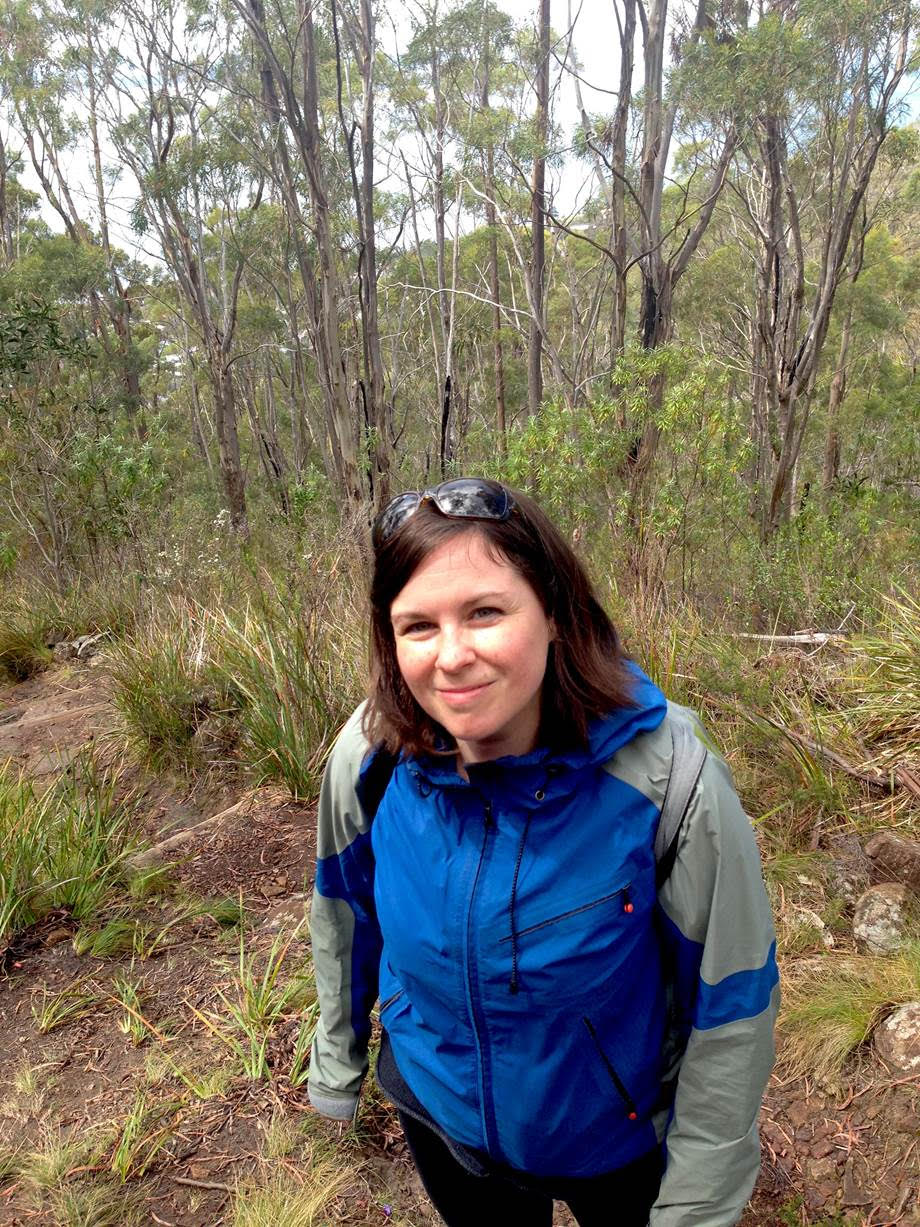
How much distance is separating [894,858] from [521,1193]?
2169mm

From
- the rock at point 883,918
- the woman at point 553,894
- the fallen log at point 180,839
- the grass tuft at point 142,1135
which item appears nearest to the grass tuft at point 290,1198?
the grass tuft at point 142,1135

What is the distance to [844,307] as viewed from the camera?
1942cm

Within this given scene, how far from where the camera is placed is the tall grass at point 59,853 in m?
3.16

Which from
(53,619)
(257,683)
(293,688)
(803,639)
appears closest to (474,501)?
(293,688)

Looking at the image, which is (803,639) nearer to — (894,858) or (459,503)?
(894,858)

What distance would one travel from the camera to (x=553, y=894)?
113 cm

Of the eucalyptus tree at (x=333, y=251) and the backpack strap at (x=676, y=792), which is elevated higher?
the eucalyptus tree at (x=333, y=251)

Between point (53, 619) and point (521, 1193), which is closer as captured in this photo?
point (521, 1193)

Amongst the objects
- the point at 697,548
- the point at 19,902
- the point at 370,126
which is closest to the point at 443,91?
the point at 370,126

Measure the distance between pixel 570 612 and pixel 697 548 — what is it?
207 inches

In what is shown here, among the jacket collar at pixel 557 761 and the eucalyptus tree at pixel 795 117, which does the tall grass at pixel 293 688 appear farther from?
the eucalyptus tree at pixel 795 117

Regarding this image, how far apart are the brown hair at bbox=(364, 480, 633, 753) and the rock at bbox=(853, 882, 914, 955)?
211cm

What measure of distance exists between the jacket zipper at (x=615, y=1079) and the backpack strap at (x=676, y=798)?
20 cm

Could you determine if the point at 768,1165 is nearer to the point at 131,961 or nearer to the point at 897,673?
the point at 131,961
